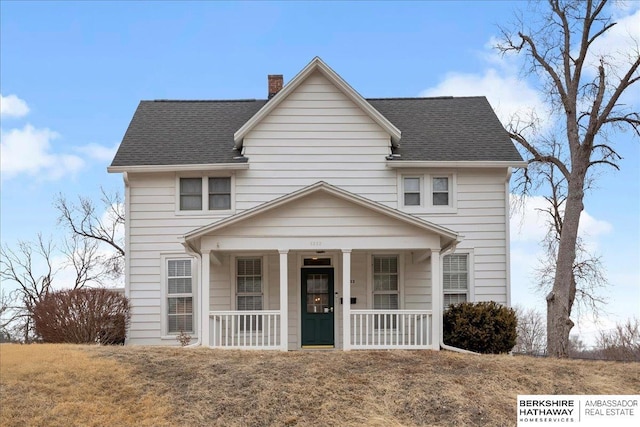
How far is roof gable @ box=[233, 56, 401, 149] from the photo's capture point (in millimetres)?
18969

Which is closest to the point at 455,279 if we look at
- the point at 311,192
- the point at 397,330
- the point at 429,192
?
the point at 429,192

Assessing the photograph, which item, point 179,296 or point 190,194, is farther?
point 190,194

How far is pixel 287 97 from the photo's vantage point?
1925cm

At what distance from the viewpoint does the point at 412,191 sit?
63.3 feet

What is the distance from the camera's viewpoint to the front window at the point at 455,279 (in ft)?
62.5

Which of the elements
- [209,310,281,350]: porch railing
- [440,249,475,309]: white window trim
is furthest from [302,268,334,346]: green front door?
[440,249,475,309]: white window trim

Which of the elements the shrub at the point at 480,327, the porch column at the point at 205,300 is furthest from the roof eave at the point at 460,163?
the porch column at the point at 205,300

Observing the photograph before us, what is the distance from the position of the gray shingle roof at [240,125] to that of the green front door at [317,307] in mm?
3700

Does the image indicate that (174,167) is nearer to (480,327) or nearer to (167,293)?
(167,293)

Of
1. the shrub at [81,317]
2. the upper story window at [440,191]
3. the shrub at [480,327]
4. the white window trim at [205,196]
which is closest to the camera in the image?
the shrub at [480,327]

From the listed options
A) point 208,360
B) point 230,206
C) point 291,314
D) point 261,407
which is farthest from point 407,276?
point 261,407

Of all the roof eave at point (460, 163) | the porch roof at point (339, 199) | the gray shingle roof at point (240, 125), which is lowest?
the porch roof at point (339, 199)

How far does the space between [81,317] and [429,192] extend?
374 inches

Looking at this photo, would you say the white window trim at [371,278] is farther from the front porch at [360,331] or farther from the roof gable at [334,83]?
the roof gable at [334,83]
